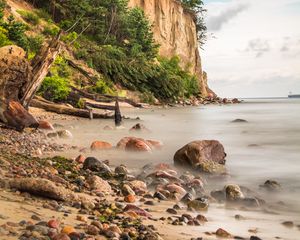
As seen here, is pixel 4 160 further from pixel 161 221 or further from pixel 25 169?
pixel 161 221

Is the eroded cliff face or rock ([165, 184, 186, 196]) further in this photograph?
the eroded cliff face

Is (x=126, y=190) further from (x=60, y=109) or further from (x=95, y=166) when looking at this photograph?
(x=60, y=109)

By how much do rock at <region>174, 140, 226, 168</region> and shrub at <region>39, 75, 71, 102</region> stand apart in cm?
1295

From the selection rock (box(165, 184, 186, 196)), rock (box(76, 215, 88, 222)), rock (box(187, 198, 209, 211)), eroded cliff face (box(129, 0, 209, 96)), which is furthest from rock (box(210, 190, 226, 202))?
eroded cliff face (box(129, 0, 209, 96))

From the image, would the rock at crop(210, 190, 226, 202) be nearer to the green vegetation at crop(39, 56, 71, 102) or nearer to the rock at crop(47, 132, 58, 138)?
the rock at crop(47, 132, 58, 138)

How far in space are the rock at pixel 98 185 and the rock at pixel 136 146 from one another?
4295 millimetres

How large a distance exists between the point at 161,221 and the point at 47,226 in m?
1.40

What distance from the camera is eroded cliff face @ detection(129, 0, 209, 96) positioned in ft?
202

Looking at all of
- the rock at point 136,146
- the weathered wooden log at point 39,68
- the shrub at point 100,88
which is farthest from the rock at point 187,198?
the shrub at point 100,88

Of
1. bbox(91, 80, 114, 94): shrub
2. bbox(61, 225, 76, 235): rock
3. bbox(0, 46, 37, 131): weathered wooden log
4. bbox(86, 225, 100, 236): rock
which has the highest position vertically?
bbox(91, 80, 114, 94): shrub

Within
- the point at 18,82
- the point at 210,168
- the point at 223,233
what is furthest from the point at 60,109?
the point at 223,233

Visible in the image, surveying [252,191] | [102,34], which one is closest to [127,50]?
[102,34]

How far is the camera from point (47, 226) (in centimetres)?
316

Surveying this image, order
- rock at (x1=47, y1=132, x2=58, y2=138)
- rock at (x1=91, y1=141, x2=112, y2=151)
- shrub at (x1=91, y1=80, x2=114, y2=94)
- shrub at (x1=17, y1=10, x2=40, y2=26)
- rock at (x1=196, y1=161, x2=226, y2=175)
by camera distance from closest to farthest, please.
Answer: rock at (x1=196, y1=161, x2=226, y2=175) < rock at (x1=91, y1=141, x2=112, y2=151) < rock at (x1=47, y1=132, x2=58, y2=138) < shrub at (x1=91, y1=80, x2=114, y2=94) < shrub at (x1=17, y1=10, x2=40, y2=26)
